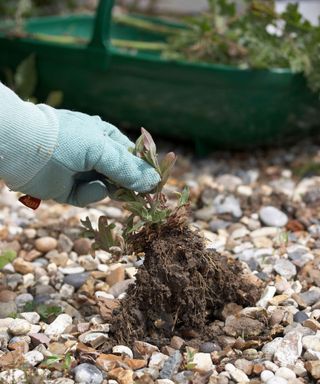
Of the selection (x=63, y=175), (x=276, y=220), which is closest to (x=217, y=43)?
(x=276, y=220)

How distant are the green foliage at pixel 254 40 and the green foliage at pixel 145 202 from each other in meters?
1.04

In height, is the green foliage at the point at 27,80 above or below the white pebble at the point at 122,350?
below

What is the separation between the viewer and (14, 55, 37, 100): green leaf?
2789 mm

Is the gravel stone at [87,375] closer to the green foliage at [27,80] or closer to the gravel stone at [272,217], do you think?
the gravel stone at [272,217]

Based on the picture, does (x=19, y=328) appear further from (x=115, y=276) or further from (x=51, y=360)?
(x=115, y=276)

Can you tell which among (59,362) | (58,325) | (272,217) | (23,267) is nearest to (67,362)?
(59,362)

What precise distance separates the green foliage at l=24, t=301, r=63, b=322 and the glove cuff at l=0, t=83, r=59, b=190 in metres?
0.32

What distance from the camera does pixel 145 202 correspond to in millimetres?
1586

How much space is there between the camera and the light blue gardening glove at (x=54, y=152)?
150 cm

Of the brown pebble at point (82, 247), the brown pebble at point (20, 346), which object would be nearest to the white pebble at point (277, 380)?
the brown pebble at point (20, 346)

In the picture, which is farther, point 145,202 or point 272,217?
point 272,217

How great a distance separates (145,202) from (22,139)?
0.91ft

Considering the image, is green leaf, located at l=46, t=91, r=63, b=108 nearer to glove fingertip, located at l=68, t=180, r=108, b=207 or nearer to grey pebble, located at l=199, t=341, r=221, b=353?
glove fingertip, located at l=68, t=180, r=108, b=207

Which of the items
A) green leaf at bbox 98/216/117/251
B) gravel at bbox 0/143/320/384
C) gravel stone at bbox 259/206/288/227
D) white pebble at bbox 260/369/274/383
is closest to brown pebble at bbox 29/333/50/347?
gravel at bbox 0/143/320/384
